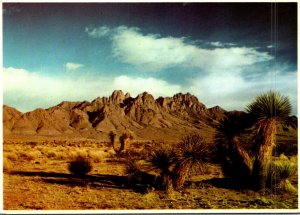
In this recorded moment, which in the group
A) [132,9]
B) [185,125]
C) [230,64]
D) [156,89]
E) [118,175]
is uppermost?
[132,9]

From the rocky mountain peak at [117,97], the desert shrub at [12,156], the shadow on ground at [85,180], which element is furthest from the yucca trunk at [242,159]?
the desert shrub at [12,156]

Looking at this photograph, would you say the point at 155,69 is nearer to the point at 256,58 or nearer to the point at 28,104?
the point at 256,58

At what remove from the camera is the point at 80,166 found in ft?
28.2

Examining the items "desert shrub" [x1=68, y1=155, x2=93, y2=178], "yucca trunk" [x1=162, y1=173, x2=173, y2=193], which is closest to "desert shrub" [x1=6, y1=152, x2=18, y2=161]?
"desert shrub" [x1=68, y1=155, x2=93, y2=178]

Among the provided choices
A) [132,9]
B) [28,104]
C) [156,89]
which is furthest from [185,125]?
[28,104]

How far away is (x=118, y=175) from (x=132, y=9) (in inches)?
141

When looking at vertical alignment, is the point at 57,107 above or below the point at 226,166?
above

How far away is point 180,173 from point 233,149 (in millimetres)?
1225

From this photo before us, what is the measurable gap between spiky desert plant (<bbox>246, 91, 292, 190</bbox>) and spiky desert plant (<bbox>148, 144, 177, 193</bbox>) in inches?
70.0

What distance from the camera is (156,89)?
8469 millimetres

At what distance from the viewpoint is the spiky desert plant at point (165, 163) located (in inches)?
326

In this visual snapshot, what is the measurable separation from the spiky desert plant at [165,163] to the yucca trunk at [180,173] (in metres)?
0.11

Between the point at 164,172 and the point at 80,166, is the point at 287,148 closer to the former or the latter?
the point at 164,172

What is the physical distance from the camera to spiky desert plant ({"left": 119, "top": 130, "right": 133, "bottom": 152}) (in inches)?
336
